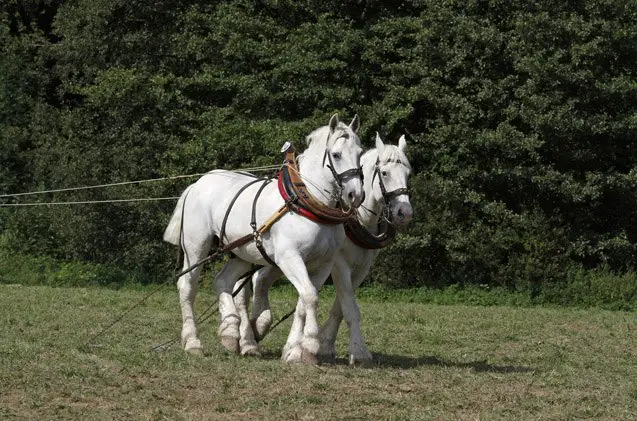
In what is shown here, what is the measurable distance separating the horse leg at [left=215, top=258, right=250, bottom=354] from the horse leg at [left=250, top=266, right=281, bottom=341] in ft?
0.57

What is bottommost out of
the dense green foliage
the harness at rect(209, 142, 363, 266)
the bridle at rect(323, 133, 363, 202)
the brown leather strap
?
the dense green foliage

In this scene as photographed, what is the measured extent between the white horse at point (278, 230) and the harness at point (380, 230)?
560 millimetres

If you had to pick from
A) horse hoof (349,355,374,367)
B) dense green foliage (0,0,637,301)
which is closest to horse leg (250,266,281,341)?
horse hoof (349,355,374,367)

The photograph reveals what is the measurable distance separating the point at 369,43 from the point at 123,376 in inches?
623

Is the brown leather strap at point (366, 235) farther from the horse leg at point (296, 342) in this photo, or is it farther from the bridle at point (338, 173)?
the horse leg at point (296, 342)

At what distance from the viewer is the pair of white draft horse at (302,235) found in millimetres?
9922

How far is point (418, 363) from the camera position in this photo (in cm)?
1080

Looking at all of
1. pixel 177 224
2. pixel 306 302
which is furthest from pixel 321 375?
pixel 177 224

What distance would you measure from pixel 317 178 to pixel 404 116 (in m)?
12.9

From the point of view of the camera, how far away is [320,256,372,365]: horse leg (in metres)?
10.4

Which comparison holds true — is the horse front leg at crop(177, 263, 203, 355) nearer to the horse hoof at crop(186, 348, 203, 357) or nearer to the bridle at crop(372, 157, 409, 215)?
the horse hoof at crop(186, 348, 203, 357)

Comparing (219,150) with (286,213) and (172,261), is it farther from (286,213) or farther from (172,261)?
(286,213)

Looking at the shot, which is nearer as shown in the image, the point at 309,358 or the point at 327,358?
the point at 309,358

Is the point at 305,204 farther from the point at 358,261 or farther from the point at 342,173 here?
the point at 358,261
